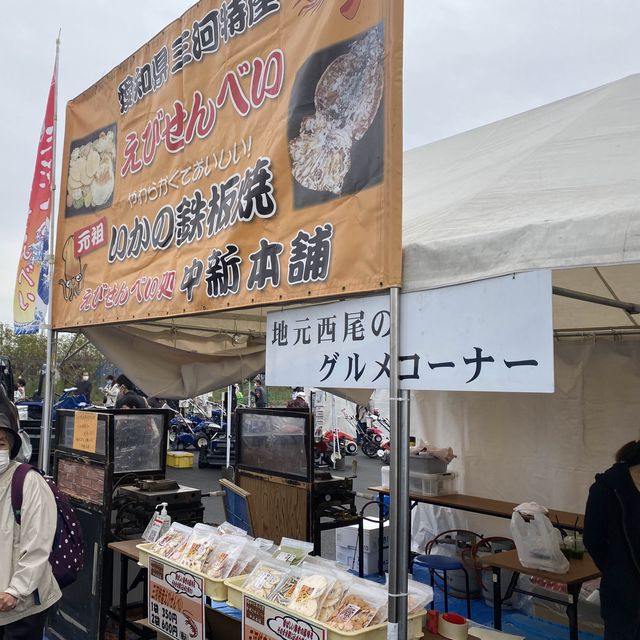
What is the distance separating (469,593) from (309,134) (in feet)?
15.8

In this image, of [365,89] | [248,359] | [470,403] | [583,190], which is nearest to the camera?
[583,190]

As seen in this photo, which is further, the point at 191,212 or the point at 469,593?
the point at 469,593

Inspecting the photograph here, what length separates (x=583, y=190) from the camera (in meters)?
2.35

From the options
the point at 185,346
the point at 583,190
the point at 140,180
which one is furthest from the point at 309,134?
the point at 185,346

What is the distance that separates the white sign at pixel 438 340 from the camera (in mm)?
2174

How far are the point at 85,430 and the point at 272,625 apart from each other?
8.81 ft

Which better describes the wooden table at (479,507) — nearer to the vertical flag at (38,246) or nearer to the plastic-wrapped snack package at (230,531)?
the plastic-wrapped snack package at (230,531)

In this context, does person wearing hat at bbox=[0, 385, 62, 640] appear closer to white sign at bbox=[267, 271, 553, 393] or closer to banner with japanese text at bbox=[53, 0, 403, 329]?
banner with japanese text at bbox=[53, 0, 403, 329]

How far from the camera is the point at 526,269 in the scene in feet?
7.25

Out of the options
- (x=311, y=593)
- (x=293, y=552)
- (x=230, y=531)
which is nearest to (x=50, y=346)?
(x=230, y=531)

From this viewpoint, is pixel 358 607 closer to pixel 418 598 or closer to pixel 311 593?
pixel 311 593

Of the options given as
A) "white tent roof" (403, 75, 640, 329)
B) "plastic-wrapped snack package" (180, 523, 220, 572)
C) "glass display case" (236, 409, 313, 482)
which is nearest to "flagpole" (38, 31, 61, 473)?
"glass display case" (236, 409, 313, 482)

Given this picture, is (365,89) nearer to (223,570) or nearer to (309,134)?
(309,134)

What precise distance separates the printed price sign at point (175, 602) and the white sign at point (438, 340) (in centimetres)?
133
